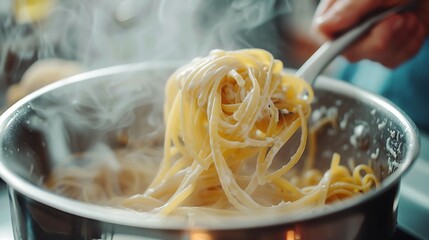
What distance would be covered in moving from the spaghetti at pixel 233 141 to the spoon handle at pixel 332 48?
0.04 metres

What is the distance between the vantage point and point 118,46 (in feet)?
6.41

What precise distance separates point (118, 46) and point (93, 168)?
0.85 meters

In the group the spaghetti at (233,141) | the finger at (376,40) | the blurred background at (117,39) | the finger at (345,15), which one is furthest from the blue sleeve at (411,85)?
the spaghetti at (233,141)

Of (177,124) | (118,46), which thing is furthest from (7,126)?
(118,46)

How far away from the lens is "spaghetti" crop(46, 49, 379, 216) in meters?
0.92

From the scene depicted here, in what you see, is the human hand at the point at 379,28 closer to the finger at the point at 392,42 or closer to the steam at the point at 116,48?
the finger at the point at 392,42

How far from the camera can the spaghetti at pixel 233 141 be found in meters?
0.92

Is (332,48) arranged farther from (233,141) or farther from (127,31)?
(127,31)

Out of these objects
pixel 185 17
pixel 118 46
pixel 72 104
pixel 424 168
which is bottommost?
pixel 424 168

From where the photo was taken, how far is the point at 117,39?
195cm

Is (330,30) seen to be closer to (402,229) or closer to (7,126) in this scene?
(402,229)

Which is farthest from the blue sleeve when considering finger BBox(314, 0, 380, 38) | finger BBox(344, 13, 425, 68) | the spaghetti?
the spaghetti

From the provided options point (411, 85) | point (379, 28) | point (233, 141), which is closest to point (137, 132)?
Answer: point (233, 141)

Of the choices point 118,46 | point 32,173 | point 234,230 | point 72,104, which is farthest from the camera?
point 118,46
